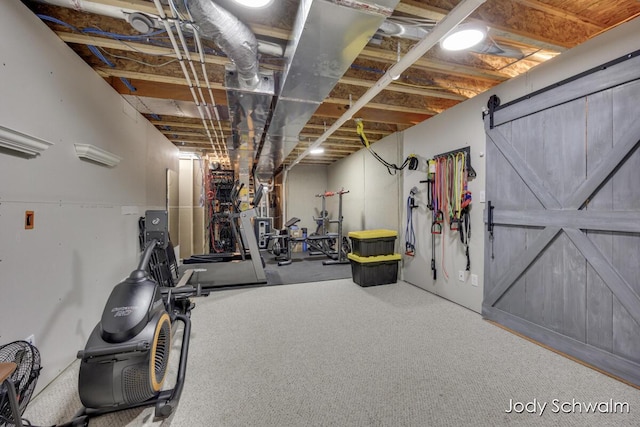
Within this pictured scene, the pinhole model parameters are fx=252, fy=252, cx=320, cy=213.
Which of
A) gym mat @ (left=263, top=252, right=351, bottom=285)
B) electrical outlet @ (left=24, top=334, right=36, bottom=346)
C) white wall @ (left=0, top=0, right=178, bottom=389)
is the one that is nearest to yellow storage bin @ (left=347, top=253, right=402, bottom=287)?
gym mat @ (left=263, top=252, right=351, bottom=285)

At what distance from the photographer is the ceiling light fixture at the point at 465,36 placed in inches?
70.9

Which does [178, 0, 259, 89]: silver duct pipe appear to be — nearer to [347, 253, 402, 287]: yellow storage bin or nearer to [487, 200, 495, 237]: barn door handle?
[487, 200, 495, 237]: barn door handle

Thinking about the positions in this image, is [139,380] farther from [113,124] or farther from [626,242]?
[626,242]

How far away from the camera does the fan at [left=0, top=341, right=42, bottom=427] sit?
118cm

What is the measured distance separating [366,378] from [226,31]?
263 centimetres

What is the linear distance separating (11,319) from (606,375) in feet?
13.2

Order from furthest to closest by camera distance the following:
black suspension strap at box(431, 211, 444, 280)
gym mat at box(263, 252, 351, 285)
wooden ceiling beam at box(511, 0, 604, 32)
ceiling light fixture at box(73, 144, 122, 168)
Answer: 1. gym mat at box(263, 252, 351, 285)
2. black suspension strap at box(431, 211, 444, 280)
3. ceiling light fixture at box(73, 144, 122, 168)
4. wooden ceiling beam at box(511, 0, 604, 32)

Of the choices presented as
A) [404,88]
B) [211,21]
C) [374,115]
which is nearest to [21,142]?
[211,21]

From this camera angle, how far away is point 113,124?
2.81 meters

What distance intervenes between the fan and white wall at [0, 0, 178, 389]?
0.33 meters

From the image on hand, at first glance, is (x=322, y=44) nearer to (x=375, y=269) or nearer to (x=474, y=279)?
(x=474, y=279)

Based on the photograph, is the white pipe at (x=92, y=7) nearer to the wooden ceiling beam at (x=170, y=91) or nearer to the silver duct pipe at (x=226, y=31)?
the silver duct pipe at (x=226, y=31)

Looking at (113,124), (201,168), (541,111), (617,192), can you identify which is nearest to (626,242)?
(617,192)

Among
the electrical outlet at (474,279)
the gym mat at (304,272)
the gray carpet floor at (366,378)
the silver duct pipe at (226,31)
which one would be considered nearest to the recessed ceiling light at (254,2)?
the silver duct pipe at (226,31)
